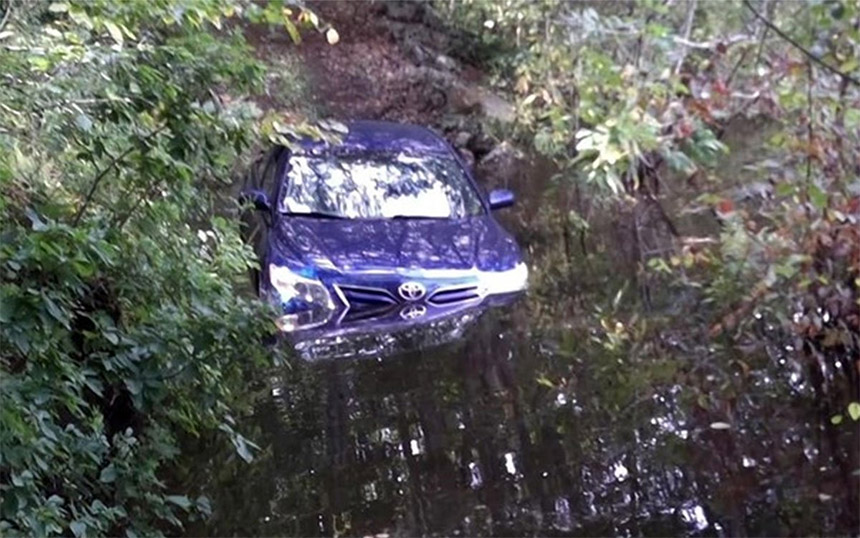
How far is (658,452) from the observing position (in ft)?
18.0

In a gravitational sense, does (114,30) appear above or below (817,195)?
above

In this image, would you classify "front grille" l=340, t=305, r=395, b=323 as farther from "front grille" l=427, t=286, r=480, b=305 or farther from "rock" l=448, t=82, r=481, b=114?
"rock" l=448, t=82, r=481, b=114

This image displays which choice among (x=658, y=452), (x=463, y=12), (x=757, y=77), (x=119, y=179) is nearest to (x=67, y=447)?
(x=119, y=179)

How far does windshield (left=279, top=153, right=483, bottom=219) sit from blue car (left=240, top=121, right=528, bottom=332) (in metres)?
0.01

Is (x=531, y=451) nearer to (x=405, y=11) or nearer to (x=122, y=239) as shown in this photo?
(x=122, y=239)

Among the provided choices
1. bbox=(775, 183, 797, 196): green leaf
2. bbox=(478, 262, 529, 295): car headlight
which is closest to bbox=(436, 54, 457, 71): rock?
bbox=(478, 262, 529, 295): car headlight

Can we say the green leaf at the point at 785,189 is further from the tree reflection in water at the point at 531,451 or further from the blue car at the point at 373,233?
the blue car at the point at 373,233

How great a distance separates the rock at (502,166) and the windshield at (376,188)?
21.6 ft

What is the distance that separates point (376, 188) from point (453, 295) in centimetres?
129

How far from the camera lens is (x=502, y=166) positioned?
16188 mm

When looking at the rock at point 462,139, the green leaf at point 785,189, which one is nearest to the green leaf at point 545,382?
the green leaf at point 785,189

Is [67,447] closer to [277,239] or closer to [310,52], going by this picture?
[277,239]

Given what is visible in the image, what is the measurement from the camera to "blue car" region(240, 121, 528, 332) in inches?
282

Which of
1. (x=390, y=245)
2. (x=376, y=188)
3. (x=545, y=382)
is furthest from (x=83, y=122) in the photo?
(x=376, y=188)
